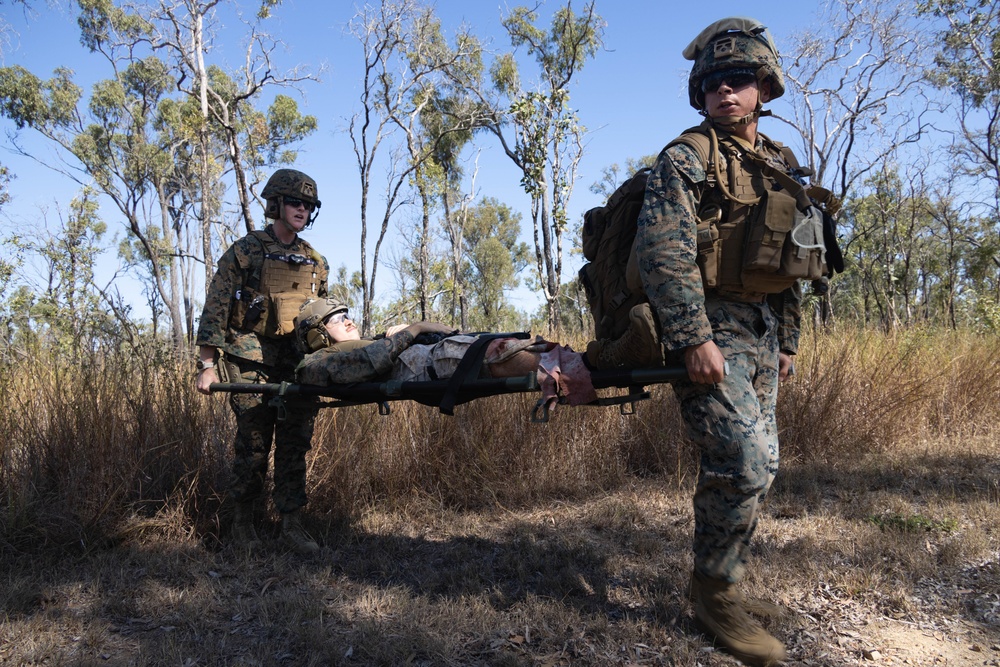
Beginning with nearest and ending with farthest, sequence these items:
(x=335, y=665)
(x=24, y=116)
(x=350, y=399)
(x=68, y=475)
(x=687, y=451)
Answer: (x=335, y=665) → (x=350, y=399) → (x=68, y=475) → (x=687, y=451) → (x=24, y=116)

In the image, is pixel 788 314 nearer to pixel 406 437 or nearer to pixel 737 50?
pixel 737 50

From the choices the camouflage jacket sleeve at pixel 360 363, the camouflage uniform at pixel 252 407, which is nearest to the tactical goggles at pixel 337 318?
the camouflage jacket sleeve at pixel 360 363

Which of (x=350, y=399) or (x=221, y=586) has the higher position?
(x=350, y=399)

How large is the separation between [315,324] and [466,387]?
42.5 inches

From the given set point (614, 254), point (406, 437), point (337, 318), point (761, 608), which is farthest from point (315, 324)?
point (761, 608)

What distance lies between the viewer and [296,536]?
3523 mm

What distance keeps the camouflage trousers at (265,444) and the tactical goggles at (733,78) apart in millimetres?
2658

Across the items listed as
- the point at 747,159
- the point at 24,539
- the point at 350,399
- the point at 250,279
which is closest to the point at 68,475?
the point at 24,539

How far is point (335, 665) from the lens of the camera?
2.34 meters

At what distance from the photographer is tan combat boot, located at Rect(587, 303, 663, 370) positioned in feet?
7.13

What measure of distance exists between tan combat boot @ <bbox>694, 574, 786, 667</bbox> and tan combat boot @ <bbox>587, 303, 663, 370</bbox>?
34.4 inches

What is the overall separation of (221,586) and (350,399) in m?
1.18

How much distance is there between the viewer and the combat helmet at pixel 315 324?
3.19 meters

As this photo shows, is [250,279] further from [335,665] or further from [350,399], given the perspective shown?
[335,665]
